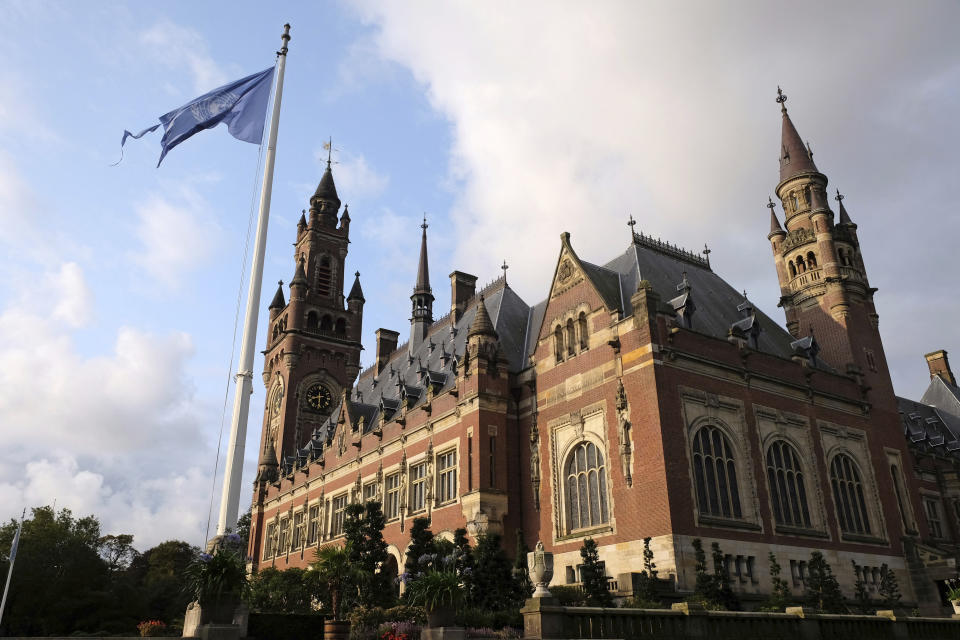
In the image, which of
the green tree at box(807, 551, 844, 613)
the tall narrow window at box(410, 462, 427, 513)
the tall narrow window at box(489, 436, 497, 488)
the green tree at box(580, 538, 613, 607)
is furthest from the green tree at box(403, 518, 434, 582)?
the green tree at box(807, 551, 844, 613)

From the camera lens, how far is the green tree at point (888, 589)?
33.2 metres

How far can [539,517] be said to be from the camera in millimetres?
33375

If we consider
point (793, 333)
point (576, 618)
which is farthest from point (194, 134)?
point (793, 333)

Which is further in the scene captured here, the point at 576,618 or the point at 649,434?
the point at 649,434

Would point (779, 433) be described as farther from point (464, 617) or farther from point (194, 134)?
point (194, 134)

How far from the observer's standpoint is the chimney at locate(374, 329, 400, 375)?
61.2 m

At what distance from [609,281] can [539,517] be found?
1195 cm

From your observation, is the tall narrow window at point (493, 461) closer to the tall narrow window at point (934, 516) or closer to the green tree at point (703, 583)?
the green tree at point (703, 583)

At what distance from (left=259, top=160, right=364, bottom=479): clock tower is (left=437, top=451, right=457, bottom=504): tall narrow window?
2835cm

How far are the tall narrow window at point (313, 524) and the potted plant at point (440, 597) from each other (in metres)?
32.7

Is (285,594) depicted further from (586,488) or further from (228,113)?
(228,113)

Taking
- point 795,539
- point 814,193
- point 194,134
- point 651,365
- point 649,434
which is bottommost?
point 795,539

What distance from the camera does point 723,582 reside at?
26656mm

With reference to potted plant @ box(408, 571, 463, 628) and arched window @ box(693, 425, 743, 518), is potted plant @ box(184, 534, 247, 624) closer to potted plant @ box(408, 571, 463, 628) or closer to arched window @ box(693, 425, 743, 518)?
potted plant @ box(408, 571, 463, 628)
